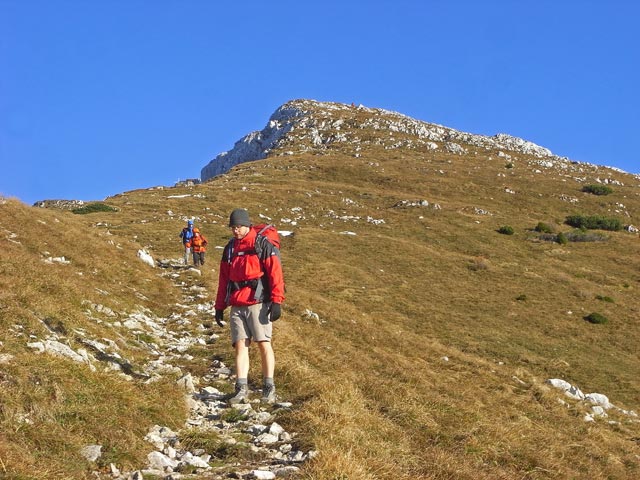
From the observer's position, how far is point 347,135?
10169cm

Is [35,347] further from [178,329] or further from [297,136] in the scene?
[297,136]

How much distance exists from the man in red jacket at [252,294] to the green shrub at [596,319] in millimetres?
28079

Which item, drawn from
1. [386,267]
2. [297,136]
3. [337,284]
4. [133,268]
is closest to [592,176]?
[297,136]

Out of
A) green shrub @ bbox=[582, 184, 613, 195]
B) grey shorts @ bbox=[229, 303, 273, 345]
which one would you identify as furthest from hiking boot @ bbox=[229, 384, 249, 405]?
green shrub @ bbox=[582, 184, 613, 195]

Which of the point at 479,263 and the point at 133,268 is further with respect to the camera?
the point at 479,263

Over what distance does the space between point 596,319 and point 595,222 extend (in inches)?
1212

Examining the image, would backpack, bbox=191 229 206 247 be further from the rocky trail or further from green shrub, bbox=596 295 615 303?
green shrub, bbox=596 295 615 303

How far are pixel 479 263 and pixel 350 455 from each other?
1413 inches

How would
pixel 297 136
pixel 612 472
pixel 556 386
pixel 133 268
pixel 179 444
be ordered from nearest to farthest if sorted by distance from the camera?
pixel 179 444, pixel 612 472, pixel 556 386, pixel 133 268, pixel 297 136

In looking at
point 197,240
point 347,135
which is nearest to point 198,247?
point 197,240

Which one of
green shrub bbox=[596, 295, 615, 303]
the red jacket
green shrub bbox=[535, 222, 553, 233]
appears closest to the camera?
the red jacket

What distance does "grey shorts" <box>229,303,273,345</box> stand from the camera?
8508 mm

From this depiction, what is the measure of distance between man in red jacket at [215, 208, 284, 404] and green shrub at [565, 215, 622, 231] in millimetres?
56118

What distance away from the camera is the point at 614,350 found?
89.1 ft
